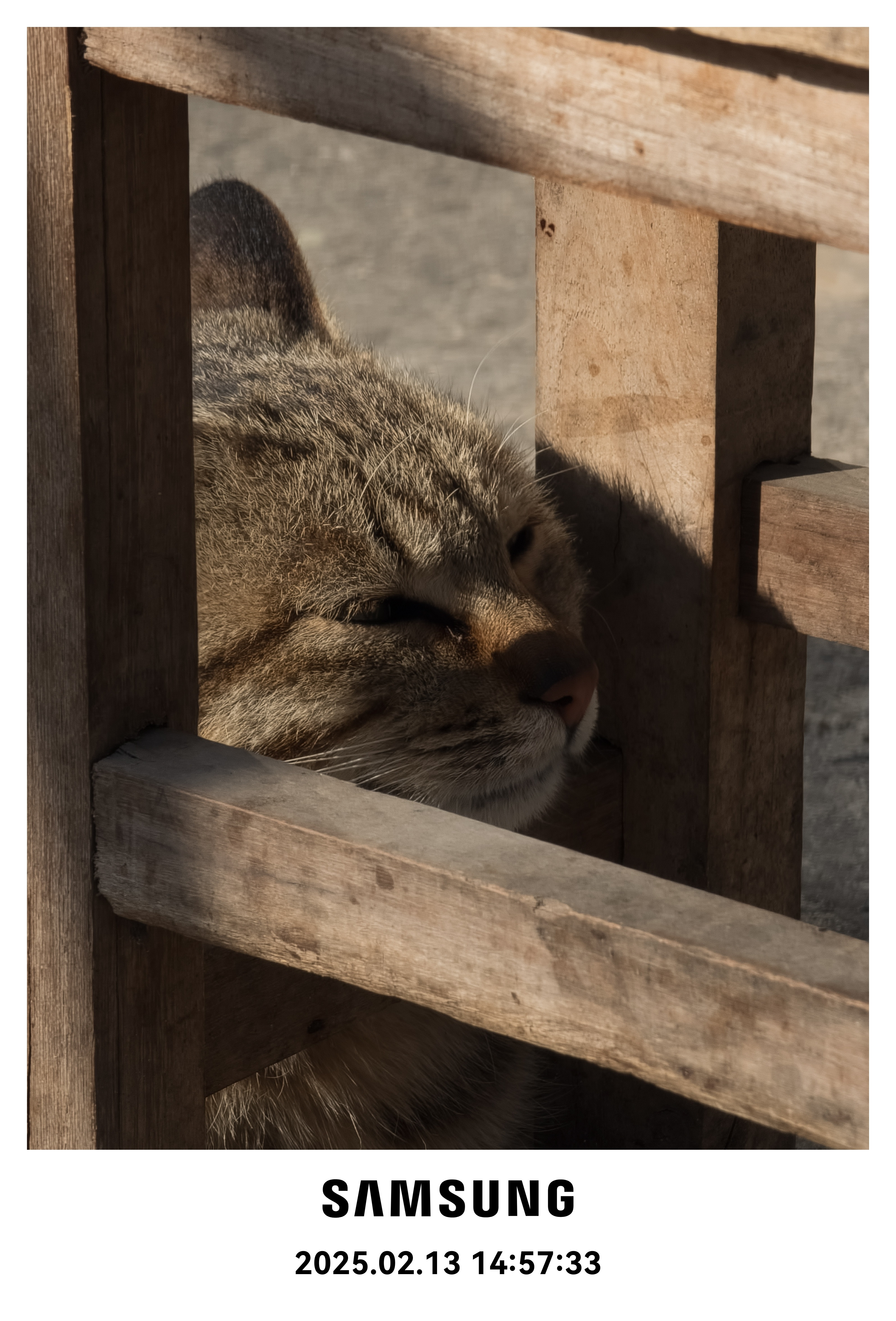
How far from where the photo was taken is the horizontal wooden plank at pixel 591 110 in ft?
2.77

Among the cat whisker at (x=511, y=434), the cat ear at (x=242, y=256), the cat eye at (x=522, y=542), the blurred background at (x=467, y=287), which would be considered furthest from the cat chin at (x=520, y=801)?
the blurred background at (x=467, y=287)

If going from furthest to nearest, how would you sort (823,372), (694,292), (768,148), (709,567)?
(823,372) → (709,567) → (694,292) → (768,148)

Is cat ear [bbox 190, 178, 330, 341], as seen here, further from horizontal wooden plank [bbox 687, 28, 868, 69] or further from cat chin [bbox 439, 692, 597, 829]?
horizontal wooden plank [bbox 687, 28, 868, 69]

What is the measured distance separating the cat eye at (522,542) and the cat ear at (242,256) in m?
0.50

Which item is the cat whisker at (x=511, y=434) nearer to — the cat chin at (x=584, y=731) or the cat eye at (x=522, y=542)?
the cat eye at (x=522, y=542)

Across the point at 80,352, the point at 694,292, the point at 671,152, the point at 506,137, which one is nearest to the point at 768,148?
the point at 671,152

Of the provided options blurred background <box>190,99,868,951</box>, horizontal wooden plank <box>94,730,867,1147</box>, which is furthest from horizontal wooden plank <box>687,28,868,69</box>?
blurred background <box>190,99,868,951</box>

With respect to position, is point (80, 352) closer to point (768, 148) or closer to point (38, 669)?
→ point (38, 669)

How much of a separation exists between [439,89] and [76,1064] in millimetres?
905

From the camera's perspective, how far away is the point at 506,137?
956 millimetres

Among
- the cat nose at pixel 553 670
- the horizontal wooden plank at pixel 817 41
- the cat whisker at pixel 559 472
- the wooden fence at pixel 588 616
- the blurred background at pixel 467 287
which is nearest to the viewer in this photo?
the horizontal wooden plank at pixel 817 41

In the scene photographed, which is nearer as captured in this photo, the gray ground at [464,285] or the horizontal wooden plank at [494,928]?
the horizontal wooden plank at [494,928]

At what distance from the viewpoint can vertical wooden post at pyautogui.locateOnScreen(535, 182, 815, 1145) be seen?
5.77 ft

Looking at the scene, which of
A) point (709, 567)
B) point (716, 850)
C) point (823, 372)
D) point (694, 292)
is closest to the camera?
point (694, 292)
